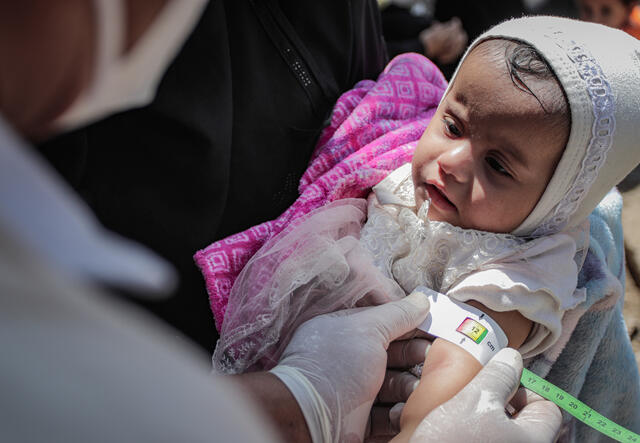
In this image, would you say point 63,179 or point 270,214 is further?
point 270,214

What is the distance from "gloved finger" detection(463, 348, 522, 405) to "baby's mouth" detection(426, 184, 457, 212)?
38 centimetres

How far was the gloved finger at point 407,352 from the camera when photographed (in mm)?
1304

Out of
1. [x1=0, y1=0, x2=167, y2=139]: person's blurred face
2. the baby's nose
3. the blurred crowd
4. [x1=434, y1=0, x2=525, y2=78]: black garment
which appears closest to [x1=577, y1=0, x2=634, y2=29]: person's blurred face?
the blurred crowd

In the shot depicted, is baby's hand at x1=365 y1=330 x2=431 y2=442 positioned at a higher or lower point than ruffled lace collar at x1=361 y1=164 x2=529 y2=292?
lower

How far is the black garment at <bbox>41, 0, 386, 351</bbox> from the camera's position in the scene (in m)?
1.10

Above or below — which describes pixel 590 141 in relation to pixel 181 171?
below

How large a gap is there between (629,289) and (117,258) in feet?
8.15

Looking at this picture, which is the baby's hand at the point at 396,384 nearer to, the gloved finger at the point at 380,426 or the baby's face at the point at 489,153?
the gloved finger at the point at 380,426

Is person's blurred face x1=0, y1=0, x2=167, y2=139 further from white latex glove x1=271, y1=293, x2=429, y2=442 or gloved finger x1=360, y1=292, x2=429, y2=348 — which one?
gloved finger x1=360, y1=292, x2=429, y2=348

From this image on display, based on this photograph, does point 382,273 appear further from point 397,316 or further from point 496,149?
point 496,149

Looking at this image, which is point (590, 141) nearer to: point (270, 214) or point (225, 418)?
point (270, 214)

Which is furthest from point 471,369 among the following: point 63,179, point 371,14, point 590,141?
point 371,14

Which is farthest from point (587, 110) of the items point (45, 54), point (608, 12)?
point (608, 12)

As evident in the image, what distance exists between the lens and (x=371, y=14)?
1.78 meters
